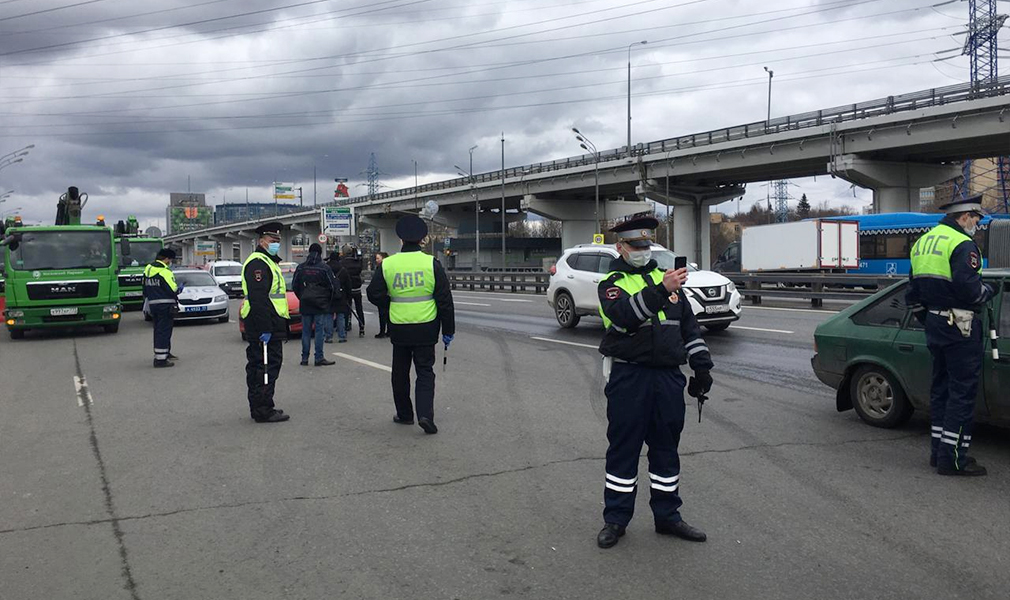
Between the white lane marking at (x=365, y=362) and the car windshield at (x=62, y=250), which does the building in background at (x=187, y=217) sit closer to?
the car windshield at (x=62, y=250)

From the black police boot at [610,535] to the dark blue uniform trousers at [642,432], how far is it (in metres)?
0.03

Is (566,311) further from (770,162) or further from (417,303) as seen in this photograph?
(770,162)

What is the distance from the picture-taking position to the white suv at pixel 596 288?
48.5 feet

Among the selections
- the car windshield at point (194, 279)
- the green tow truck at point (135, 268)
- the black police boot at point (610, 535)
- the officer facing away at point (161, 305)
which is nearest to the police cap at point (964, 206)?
the black police boot at point (610, 535)

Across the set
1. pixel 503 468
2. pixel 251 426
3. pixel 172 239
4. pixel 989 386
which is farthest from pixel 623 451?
pixel 172 239

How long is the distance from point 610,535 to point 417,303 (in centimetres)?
324

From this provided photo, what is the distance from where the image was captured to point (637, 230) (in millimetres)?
4309

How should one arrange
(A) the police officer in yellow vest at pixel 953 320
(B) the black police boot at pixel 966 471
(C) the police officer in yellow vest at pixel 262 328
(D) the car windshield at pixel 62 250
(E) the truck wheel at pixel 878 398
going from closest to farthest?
(A) the police officer in yellow vest at pixel 953 320, (B) the black police boot at pixel 966 471, (E) the truck wheel at pixel 878 398, (C) the police officer in yellow vest at pixel 262 328, (D) the car windshield at pixel 62 250

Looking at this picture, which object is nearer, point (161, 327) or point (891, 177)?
point (161, 327)

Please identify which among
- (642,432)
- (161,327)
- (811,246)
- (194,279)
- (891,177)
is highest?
(891,177)

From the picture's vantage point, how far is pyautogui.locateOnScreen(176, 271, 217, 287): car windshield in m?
21.7

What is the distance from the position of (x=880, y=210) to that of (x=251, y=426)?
1594 inches

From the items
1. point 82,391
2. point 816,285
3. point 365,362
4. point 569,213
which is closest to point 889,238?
point 816,285

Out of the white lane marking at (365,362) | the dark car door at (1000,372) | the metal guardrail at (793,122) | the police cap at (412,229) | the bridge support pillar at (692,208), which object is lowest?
the white lane marking at (365,362)
